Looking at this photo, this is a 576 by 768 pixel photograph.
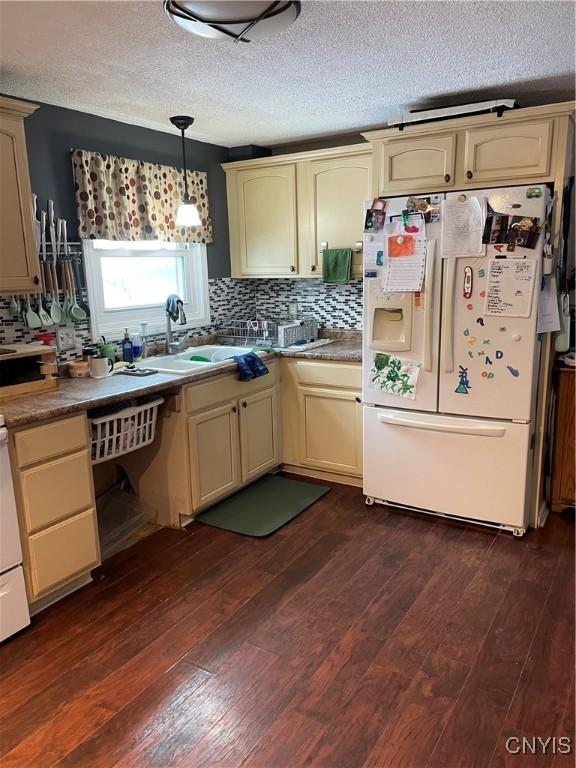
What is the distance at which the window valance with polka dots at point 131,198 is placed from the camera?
3053mm

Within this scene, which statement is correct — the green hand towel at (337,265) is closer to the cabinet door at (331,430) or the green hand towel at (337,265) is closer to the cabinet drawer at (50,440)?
the cabinet door at (331,430)

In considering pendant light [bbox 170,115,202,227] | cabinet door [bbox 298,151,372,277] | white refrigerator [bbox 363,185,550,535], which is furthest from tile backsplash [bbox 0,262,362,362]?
white refrigerator [bbox 363,185,550,535]

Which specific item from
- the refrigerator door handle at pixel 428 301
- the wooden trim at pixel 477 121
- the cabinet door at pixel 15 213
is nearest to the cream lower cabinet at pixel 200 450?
the cabinet door at pixel 15 213

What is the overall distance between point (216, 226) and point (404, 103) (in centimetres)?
153

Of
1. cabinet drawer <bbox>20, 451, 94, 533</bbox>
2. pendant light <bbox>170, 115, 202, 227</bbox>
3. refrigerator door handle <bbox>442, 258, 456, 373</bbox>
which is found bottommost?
cabinet drawer <bbox>20, 451, 94, 533</bbox>

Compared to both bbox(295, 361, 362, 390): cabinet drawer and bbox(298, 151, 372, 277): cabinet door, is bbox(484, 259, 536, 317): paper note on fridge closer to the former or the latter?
bbox(295, 361, 362, 390): cabinet drawer

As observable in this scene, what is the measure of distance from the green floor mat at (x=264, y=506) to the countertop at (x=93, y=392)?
31.1 inches

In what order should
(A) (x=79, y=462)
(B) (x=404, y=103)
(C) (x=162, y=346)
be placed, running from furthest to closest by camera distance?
(C) (x=162, y=346) < (B) (x=404, y=103) < (A) (x=79, y=462)

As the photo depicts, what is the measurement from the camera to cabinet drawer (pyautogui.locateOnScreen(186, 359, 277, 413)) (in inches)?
120

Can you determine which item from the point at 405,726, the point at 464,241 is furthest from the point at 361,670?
the point at 464,241

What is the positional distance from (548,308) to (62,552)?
8.05 feet

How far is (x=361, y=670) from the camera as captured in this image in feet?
6.77

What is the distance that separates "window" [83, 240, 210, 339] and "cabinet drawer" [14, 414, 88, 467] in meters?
0.93

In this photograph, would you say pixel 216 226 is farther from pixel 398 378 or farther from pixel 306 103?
pixel 398 378
